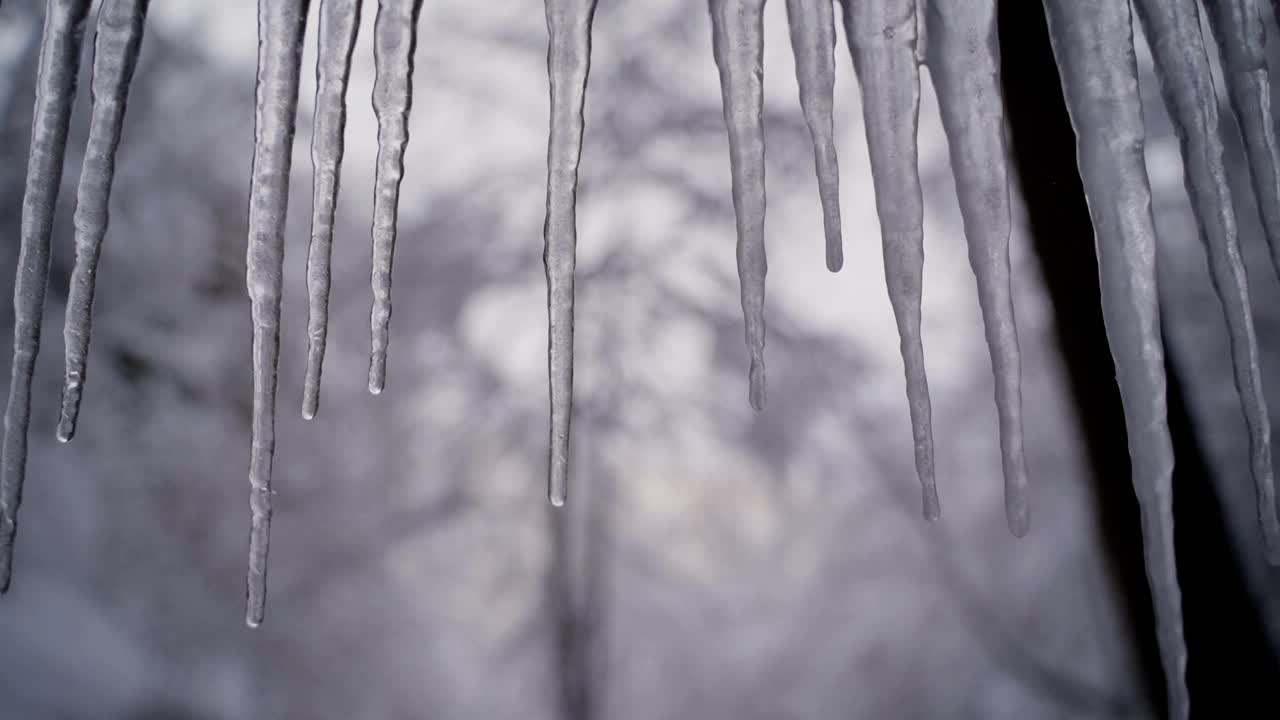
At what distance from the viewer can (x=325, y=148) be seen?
0.65 m

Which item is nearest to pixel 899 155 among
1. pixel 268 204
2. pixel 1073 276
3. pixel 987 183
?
pixel 987 183

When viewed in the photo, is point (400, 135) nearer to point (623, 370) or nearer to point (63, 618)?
point (623, 370)

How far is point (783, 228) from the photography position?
1.45 metres

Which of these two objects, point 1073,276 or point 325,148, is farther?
point 1073,276

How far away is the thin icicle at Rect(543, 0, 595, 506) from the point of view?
0.64 meters

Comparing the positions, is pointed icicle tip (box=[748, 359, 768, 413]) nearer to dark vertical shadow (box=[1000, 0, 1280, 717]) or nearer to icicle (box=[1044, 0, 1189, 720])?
icicle (box=[1044, 0, 1189, 720])

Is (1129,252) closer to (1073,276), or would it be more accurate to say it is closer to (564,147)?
(564,147)

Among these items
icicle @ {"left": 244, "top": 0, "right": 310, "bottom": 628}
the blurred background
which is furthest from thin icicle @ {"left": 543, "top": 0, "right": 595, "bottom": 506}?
the blurred background

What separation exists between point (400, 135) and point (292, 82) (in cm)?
10

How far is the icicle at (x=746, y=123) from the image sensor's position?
25.8 inches

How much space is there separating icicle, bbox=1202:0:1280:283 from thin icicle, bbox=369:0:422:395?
72cm

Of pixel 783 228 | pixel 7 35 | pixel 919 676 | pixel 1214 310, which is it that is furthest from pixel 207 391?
pixel 1214 310

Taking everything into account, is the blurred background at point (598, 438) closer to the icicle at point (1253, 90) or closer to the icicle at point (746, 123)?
the icicle at point (1253, 90)

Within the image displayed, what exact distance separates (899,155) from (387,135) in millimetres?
434
